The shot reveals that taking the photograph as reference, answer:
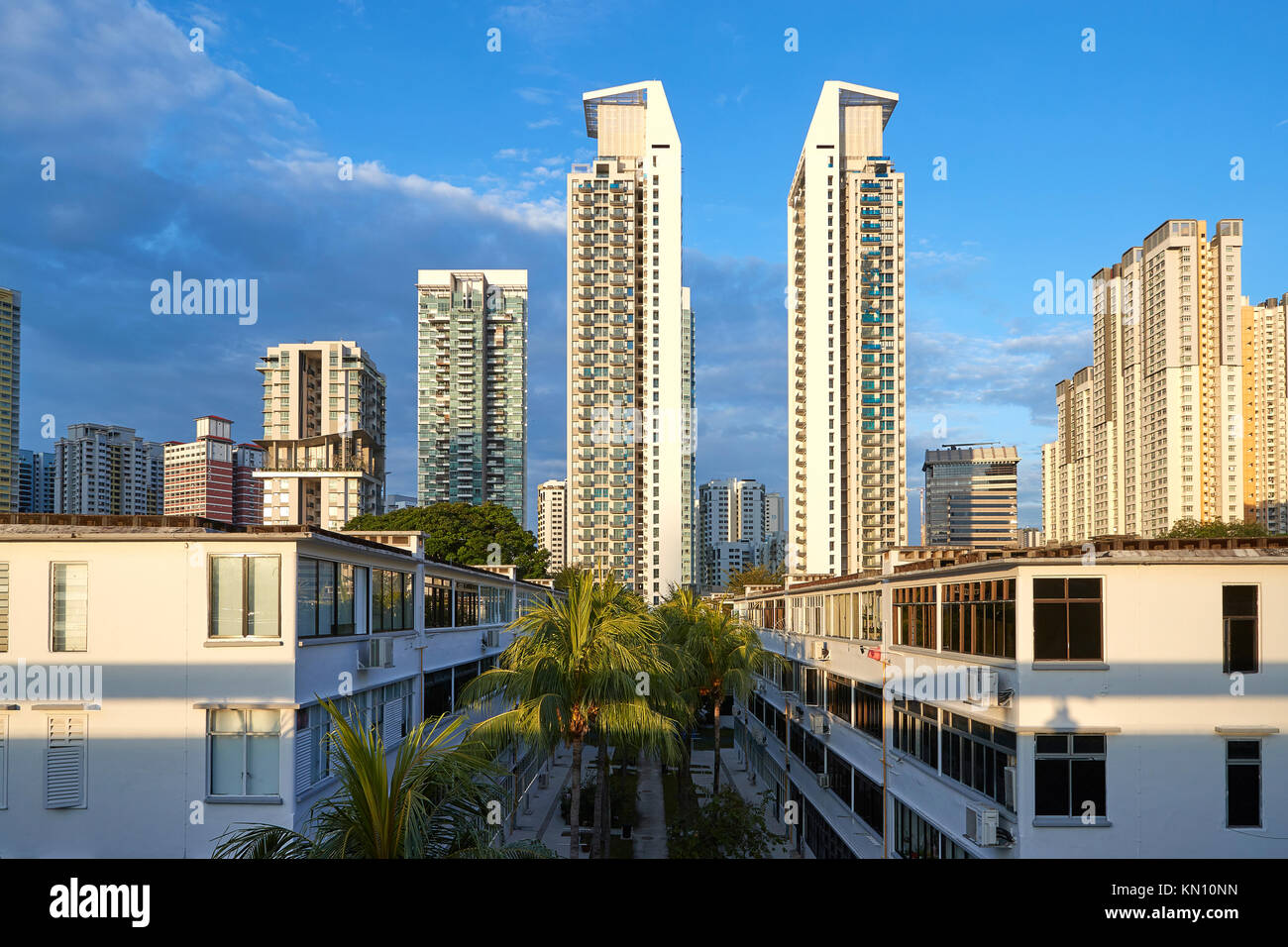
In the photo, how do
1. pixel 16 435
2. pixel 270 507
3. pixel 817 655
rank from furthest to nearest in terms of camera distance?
pixel 270 507, pixel 16 435, pixel 817 655

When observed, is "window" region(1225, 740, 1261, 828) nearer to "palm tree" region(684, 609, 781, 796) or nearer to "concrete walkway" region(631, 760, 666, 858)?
"concrete walkway" region(631, 760, 666, 858)

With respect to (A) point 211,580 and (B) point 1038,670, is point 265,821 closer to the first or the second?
(A) point 211,580

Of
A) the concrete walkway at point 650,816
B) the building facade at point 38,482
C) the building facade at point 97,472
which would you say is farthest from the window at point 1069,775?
the building facade at point 38,482

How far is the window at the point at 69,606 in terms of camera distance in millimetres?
17125

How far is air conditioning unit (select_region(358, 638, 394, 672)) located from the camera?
2081 centimetres

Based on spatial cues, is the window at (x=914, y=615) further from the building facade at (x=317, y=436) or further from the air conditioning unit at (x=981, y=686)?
the building facade at (x=317, y=436)

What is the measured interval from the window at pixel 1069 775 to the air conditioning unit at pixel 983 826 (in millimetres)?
832

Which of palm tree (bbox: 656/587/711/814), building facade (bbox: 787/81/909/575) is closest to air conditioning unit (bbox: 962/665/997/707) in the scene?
palm tree (bbox: 656/587/711/814)

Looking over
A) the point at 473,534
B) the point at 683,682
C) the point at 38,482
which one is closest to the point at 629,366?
the point at 473,534

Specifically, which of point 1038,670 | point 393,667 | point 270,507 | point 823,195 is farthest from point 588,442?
point 1038,670

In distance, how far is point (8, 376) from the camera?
124 meters

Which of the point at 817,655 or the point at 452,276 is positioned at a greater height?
the point at 452,276
